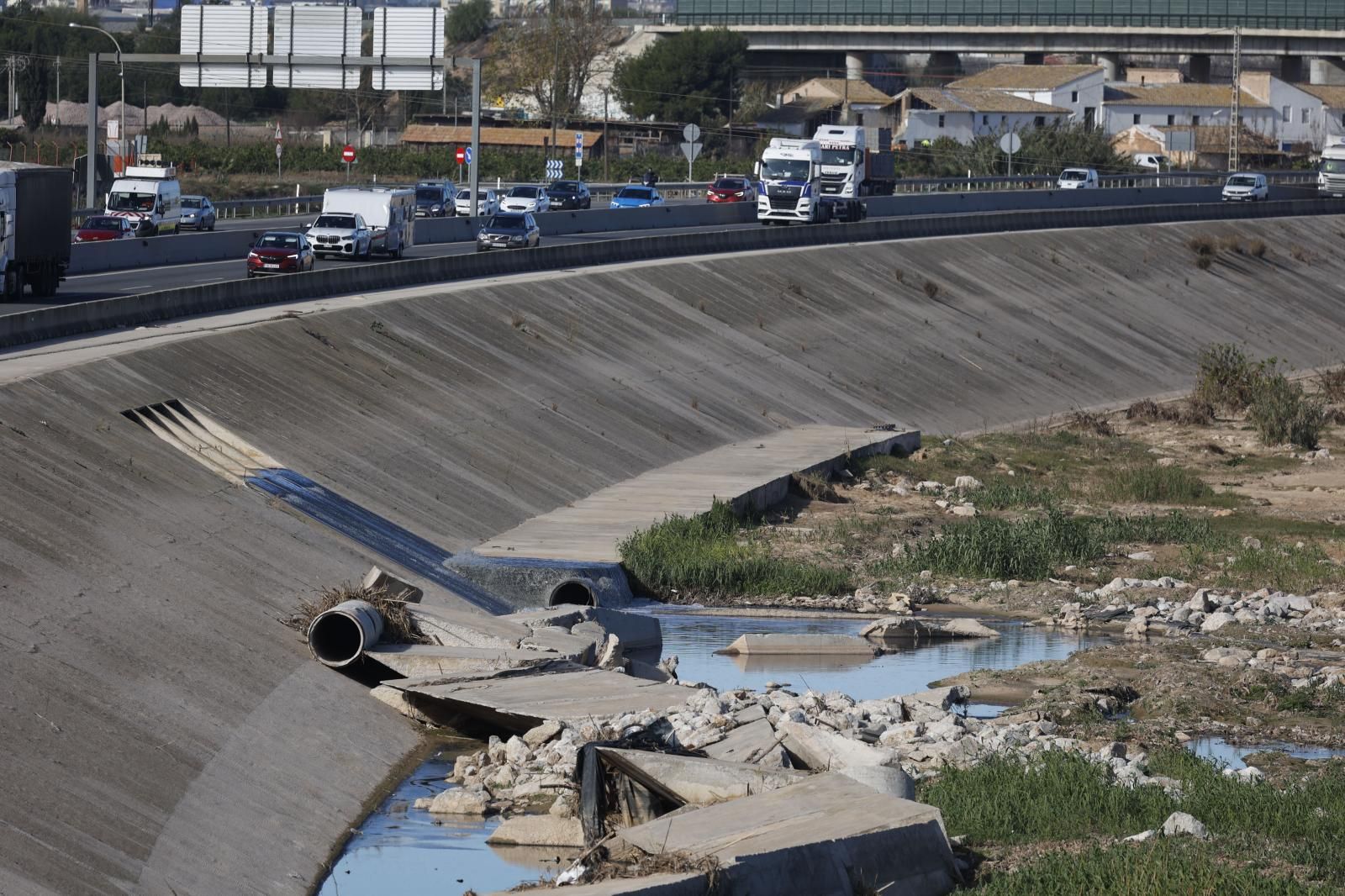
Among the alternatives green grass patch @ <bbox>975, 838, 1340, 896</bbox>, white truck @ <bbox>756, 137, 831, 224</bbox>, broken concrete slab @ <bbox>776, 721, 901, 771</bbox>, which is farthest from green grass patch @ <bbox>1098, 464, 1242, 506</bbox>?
white truck @ <bbox>756, 137, 831, 224</bbox>

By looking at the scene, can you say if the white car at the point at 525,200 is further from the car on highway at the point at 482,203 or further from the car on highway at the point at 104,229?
the car on highway at the point at 104,229

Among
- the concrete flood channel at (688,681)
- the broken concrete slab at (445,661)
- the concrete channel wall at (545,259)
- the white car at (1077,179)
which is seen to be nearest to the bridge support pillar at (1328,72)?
the white car at (1077,179)

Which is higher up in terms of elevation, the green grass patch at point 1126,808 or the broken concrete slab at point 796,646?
the green grass patch at point 1126,808

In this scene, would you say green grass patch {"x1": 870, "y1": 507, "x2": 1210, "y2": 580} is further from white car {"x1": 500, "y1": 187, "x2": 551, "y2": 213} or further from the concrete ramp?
white car {"x1": 500, "y1": 187, "x2": 551, "y2": 213}

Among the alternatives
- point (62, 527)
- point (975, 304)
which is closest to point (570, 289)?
point (975, 304)

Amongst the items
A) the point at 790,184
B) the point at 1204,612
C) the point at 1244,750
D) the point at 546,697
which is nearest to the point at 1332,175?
the point at 790,184

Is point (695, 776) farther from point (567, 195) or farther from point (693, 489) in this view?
point (567, 195)

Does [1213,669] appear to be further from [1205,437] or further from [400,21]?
[400,21]
